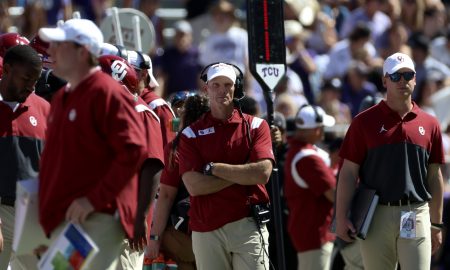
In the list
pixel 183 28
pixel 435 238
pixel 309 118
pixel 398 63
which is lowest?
pixel 435 238

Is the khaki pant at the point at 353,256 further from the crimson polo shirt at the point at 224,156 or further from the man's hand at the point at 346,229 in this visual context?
the crimson polo shirt at the point at 224,156

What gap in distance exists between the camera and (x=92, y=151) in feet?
23.0

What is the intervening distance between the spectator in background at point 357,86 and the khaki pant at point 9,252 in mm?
9377

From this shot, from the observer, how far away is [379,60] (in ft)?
61.9

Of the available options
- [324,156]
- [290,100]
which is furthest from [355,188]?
[290,100]

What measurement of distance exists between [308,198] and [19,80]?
4.29m

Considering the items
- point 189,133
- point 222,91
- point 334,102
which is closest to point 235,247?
point 189,133

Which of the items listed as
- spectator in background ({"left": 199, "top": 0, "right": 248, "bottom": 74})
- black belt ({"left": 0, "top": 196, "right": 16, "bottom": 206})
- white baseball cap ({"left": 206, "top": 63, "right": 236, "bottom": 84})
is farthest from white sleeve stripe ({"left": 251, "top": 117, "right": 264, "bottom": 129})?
spectator in background ({"left": 199, "top": 0, "right": 248, "bottom": 74})

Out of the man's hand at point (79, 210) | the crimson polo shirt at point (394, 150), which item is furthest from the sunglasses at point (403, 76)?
the man's hand at point (79, 210)

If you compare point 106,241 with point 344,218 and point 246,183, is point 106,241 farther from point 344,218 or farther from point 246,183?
point 344,218

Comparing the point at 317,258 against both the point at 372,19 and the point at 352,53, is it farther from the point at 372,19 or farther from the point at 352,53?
the point at 372,19

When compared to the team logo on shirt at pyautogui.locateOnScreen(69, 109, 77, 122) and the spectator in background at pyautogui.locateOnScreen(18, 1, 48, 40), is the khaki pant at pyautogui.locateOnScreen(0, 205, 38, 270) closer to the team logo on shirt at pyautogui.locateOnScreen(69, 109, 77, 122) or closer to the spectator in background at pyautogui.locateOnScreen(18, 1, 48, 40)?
the team logo on shirt at pyautogui.locateOnScreen(69, 109, 77, 122)

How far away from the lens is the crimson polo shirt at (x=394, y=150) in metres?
9.40

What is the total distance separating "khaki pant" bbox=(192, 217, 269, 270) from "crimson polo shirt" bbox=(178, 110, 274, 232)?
62 millimetres
